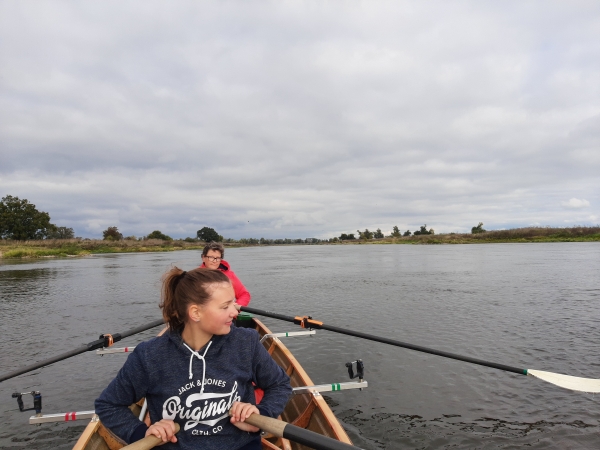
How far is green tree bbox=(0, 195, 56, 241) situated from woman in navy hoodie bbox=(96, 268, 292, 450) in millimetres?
91387

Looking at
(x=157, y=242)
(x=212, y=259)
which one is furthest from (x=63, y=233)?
(x=212, y=259)

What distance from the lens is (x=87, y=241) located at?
270 feet

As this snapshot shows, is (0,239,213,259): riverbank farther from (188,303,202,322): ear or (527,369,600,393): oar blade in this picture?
(527,369,600,393): oar blade

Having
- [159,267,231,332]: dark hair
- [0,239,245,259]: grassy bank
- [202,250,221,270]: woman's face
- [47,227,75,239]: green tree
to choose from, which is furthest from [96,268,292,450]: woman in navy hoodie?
[47,227,75,239]: green tree

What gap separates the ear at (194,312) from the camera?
2547 millimetres

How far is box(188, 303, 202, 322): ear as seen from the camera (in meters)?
2.55

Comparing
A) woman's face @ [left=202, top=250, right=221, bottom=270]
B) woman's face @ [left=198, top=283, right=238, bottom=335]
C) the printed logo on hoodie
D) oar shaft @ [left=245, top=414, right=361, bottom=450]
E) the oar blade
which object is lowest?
the oar blade

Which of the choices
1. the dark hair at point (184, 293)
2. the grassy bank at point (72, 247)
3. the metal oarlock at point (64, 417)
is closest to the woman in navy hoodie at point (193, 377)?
the dark hair at point (184, 293)

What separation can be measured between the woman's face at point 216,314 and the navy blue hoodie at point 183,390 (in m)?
0.12

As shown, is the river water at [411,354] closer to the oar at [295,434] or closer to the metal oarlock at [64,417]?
the metal oarlock at [64,417]

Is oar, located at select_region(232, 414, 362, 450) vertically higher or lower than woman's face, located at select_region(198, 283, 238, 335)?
lower

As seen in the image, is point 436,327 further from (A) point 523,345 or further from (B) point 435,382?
(B) point 435,382

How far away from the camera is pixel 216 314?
2553 mm

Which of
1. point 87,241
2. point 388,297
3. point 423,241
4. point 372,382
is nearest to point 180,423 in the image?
point 372,382
